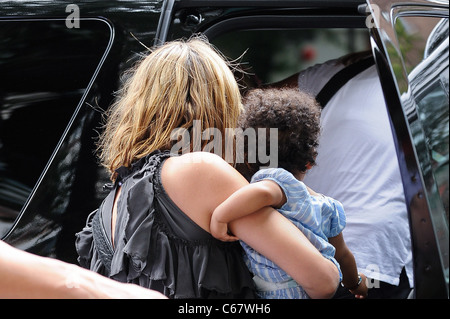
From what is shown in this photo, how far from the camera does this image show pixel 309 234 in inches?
76.8

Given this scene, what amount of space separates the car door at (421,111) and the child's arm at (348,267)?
490 millimetres

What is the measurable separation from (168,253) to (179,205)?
12 centimetres

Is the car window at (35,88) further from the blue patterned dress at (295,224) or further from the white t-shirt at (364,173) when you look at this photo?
the white t-shirt at (364,173)

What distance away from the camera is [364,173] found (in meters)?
2.86

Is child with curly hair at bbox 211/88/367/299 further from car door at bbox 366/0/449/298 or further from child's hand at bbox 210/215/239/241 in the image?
car door at bbox 366/0/449/298

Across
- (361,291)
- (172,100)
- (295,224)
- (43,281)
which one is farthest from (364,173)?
(43,281)

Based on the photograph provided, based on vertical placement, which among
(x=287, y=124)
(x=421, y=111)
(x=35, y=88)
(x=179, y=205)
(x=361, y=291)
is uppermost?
(x=35, y=88)

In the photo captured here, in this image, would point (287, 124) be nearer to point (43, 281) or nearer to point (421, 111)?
point (421, 111)

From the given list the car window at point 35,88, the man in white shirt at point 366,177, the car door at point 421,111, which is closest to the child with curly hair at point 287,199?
the car door at point 421,111

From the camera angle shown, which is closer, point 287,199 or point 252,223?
point 252,223

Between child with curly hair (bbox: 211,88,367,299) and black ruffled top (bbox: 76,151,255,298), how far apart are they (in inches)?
2.3

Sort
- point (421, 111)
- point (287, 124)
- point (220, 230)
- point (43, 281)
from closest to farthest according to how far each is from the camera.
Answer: point (43, 281) → point (421, 111) → point (220, 230) → point (287, 124)

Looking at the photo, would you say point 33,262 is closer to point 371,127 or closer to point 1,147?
point 1,147
